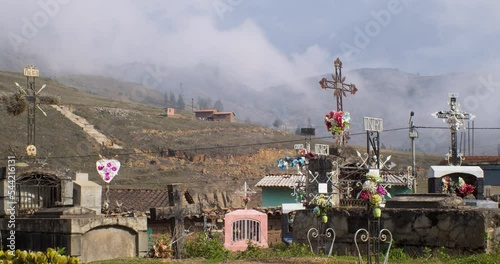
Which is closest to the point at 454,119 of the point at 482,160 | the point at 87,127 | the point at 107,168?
the point at 107,168

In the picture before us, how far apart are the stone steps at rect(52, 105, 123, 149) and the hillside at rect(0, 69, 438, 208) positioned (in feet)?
3.50

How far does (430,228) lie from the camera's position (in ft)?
49.6

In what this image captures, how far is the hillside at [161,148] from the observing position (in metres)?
62.4

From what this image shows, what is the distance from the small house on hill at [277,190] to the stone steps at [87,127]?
38.9m

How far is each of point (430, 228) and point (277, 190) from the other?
2358 cm

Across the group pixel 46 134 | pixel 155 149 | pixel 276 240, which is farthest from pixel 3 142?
pixel 276 240

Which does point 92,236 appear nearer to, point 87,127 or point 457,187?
point 457,187

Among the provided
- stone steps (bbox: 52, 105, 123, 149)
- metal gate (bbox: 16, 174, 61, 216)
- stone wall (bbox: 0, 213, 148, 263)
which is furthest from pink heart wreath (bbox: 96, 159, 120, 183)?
stone steps (bbox: 52, 105, 123, 149)

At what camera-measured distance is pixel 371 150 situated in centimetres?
2466

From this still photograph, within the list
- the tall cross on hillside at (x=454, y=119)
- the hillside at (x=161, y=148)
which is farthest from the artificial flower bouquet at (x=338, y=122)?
→ the hillside at (x=161, y=148)

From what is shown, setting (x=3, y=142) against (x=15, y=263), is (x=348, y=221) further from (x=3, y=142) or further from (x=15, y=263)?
(x=3, y=142)

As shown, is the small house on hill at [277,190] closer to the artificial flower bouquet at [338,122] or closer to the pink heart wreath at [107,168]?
the artificial flower bouquet at [338,122]

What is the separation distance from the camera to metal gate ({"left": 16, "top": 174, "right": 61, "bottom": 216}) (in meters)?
20.6

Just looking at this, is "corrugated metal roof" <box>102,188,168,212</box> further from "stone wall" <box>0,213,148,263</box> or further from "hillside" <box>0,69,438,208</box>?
"hillside" <box>0,69,438,208</box>
